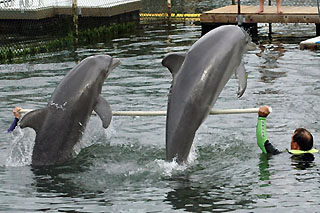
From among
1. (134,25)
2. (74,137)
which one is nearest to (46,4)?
(134,25)

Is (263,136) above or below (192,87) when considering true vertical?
below

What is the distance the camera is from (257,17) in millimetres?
23812

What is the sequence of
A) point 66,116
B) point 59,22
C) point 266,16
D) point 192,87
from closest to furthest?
1. point 192,87
2. point 66,116
3. point 266,16
4. point 59,22

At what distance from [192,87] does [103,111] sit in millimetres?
1462

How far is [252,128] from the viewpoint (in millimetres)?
12133

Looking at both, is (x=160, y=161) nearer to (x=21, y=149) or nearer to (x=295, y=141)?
(x=295, y=141)

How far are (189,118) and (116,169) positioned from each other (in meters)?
1.57

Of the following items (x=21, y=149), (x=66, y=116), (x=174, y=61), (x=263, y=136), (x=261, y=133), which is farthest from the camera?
(x=21, y=149)

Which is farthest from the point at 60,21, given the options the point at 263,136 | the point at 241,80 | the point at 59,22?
the point at 241,80

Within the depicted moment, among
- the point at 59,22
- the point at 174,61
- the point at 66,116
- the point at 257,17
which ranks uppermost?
the point at 174,61

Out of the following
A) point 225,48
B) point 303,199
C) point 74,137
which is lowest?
point 303,199

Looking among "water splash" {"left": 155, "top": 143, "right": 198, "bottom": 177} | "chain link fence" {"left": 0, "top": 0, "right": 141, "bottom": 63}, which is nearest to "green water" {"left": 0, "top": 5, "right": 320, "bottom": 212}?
"water splash" {"left": 155, "top": 143, "right": 198, "bottom": 177}

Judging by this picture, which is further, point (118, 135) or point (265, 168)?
point (118, 135)

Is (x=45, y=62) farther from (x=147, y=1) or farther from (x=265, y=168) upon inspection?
(x=147, y=1)
